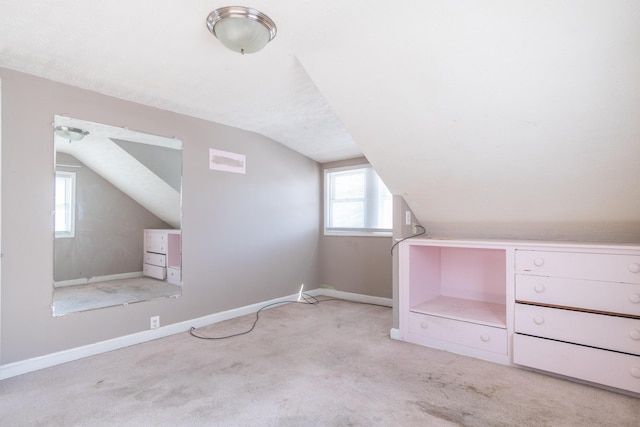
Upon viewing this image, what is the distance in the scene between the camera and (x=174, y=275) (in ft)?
10.1

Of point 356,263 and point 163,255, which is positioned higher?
point 163,255

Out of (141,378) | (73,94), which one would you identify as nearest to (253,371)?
(141,378)

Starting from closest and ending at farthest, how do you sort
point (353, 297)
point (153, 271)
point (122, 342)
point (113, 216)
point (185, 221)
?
point (122, 342)
point (113, 216)
point (153, 271)
point (185, 221)
point (353, 297)

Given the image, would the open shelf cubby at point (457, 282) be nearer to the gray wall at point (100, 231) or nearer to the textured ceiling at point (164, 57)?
the textured ceiling at point (164, 57)

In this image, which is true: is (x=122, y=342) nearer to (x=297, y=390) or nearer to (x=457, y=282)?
(x=297, y=390)

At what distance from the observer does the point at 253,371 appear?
224cm

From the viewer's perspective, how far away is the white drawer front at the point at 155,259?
3000mm

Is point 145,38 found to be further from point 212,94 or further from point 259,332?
point 259,332

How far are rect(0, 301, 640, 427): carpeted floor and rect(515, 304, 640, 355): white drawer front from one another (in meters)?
0.28

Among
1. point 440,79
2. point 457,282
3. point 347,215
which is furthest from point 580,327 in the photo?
point 347,215

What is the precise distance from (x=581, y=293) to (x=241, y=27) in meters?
2.59

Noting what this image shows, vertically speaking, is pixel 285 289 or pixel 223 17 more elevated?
pixel 223 17

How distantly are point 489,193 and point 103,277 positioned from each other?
3181 mm

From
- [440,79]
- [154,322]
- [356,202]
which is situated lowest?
[154,322]
